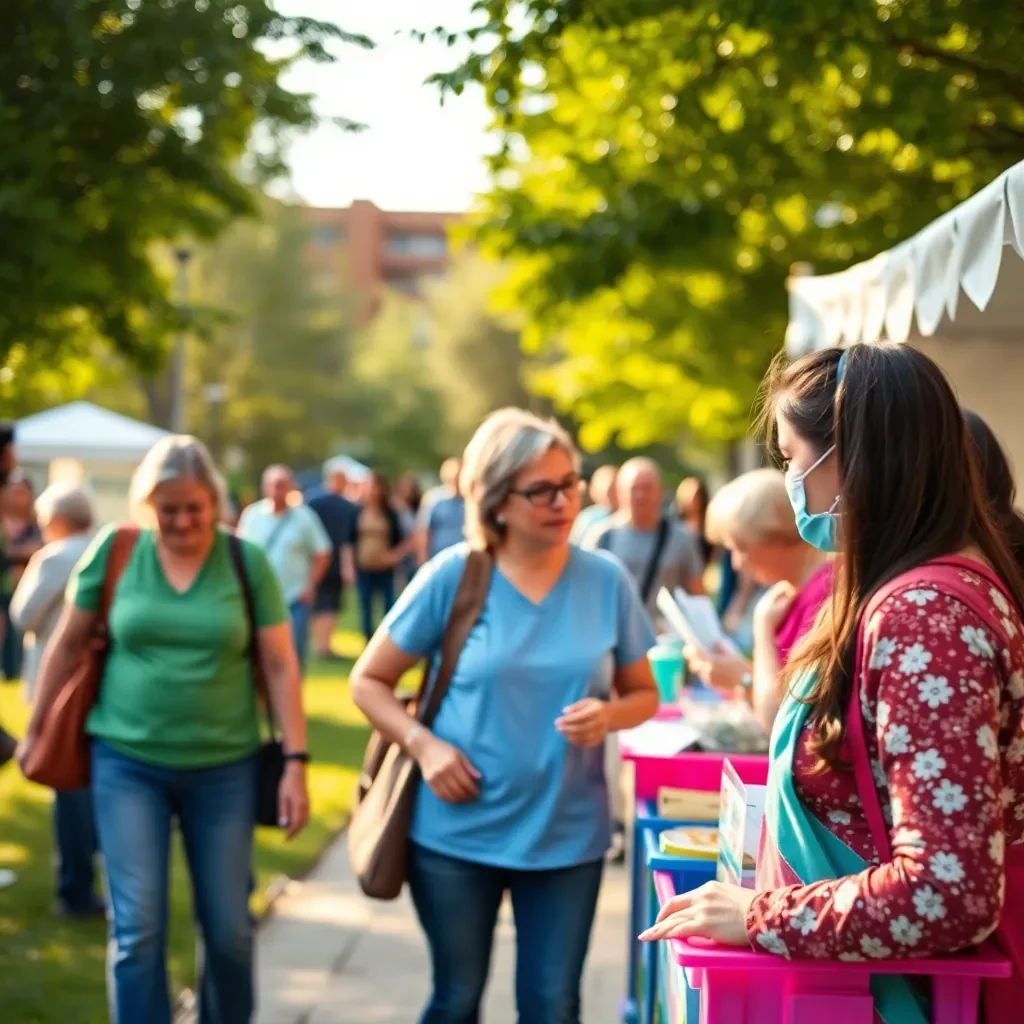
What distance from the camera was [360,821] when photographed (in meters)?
3.92

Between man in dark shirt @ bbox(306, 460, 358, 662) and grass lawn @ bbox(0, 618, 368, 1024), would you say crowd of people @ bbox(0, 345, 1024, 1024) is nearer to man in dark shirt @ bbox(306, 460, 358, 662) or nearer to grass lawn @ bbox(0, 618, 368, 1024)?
grass lawn @ bbox(0, 618, 368, 1024)

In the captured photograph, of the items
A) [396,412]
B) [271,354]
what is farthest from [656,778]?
[396,412]

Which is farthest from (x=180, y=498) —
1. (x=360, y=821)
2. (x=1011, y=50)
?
(x=1011, y=50)

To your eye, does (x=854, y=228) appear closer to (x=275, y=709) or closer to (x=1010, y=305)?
(x=1010, y=305)

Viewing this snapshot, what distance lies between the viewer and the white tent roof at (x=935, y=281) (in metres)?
3.23

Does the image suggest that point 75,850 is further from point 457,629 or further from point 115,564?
point 457,629

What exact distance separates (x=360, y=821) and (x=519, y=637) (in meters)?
0.66

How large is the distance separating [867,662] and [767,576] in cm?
242

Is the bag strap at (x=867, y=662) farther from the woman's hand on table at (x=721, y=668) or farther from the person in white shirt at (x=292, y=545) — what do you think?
the person in white shirt at (x=292, y=545)

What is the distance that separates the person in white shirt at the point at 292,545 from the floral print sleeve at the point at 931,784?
32.9 feet

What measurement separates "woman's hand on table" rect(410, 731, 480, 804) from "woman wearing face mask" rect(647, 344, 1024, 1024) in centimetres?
136

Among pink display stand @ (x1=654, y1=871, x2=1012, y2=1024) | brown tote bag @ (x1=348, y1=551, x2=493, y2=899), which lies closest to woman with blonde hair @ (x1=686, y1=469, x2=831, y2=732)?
brown tote bag @ (x1=348, y1=551, x2=493, y2=899)

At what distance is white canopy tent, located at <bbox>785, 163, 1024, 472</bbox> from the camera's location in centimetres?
332

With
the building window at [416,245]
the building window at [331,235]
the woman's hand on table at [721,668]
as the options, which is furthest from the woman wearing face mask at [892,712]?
the building window at [416,245]
